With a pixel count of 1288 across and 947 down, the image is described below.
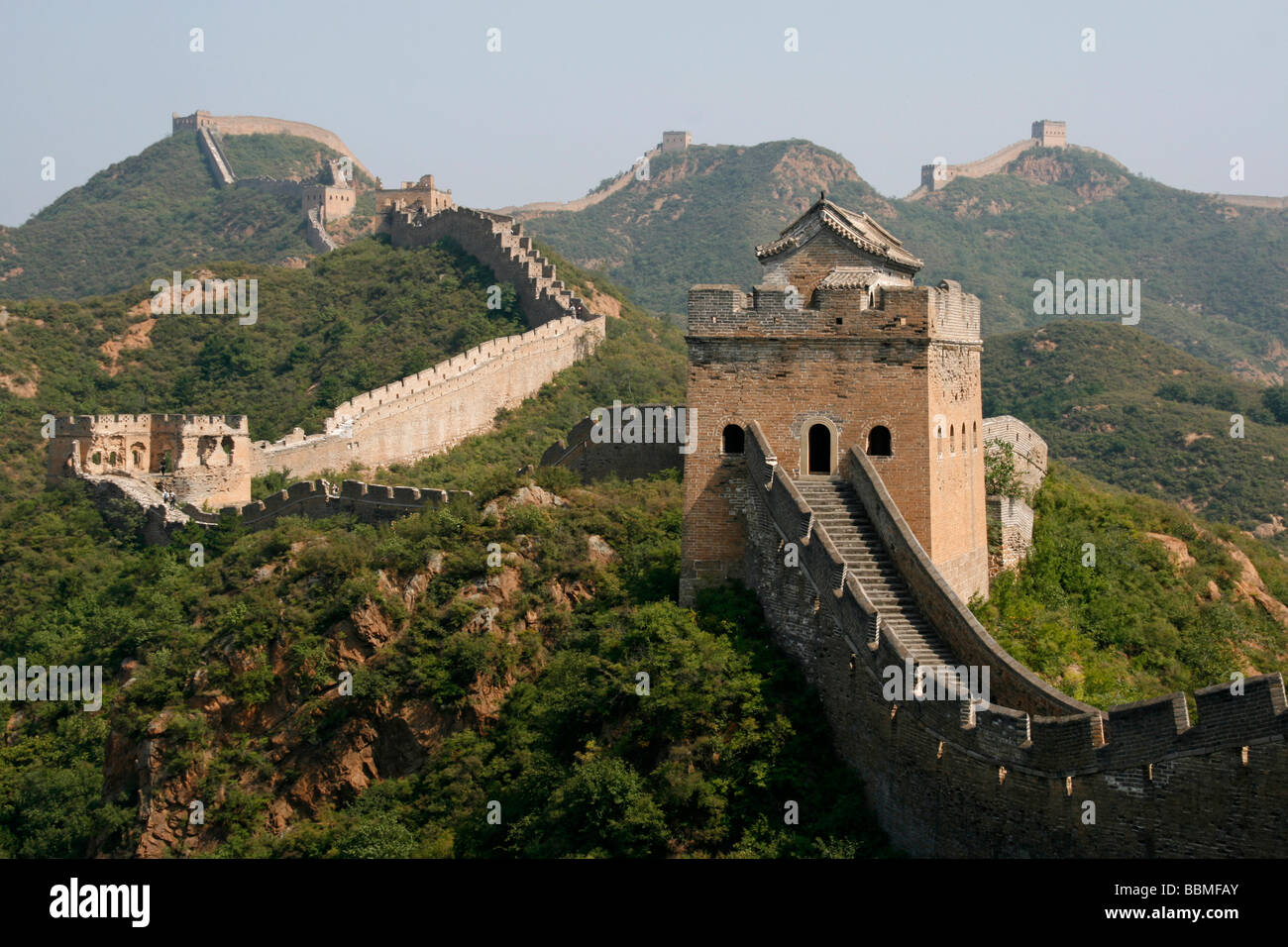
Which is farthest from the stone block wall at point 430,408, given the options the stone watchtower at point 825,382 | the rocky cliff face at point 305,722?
the stone watchtower at point 825,382

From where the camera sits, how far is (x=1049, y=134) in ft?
419

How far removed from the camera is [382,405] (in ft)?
133

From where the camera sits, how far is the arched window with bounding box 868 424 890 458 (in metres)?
18.2

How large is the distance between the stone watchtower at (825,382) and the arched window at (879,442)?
0.01 m

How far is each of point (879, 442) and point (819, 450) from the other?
789 mm

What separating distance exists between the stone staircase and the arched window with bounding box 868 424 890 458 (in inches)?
20.8

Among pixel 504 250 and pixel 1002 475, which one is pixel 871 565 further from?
pixel 504 250

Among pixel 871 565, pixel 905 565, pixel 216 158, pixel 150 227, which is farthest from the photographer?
pixel 216 158

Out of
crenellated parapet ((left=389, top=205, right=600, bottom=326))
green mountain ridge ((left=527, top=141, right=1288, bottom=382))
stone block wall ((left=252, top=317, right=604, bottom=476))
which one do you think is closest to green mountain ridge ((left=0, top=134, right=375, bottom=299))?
green mountain ridge ((left=527, top=141, right=1288, bottom=382))

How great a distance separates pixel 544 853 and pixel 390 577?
379 inches

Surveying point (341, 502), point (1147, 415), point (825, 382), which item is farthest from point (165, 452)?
point (1147, 415)

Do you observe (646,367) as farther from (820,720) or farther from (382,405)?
(820,720)

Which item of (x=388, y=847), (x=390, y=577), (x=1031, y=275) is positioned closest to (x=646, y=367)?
(x=390, y=577)

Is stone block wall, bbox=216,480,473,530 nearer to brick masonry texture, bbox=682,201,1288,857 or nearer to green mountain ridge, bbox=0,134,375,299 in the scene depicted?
brick masonry texture, bbox=682,201,1288,857
